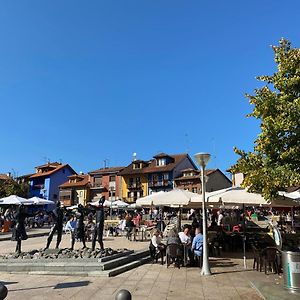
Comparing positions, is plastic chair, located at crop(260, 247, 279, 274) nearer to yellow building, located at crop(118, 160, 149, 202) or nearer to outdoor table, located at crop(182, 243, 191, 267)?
outdoor table, located at crop(182, 243, 191, 267)

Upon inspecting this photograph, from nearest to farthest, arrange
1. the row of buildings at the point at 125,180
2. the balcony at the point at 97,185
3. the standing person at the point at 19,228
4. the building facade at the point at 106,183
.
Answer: the standing person at the point at 19,228 → the row of buildings at the point at 125,180 → the building facade at the point at 106,183 → the balcony at the point at 97,185

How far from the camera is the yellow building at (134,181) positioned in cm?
6384

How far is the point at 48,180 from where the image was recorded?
6956 cm

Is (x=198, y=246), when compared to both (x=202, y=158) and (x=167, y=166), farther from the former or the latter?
(x=167, y=166)

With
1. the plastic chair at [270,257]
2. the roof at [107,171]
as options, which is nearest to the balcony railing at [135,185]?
the roof at [107,171]

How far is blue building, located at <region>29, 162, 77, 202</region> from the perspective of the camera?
69562 mm

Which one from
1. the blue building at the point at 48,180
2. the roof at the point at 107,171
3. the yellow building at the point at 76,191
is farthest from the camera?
the blue building at the point at 48,180

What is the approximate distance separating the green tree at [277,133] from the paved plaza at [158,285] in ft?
8.34

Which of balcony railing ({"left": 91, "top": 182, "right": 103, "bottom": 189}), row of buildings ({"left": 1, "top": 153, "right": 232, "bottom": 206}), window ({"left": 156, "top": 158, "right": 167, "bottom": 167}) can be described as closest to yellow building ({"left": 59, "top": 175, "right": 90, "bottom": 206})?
row of buildings ({"left": 1, "top": 153, "right": 232, "bottom": 206})

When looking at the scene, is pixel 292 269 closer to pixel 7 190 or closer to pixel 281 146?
pixel 281 146

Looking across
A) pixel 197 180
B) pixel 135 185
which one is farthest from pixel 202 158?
pixel 135 185

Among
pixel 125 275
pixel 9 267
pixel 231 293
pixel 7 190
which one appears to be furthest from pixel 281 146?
pixel 7 190

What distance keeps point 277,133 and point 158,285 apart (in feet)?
17.4

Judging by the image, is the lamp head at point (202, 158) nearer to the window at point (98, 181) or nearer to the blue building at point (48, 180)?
the window at point (98, 181)
